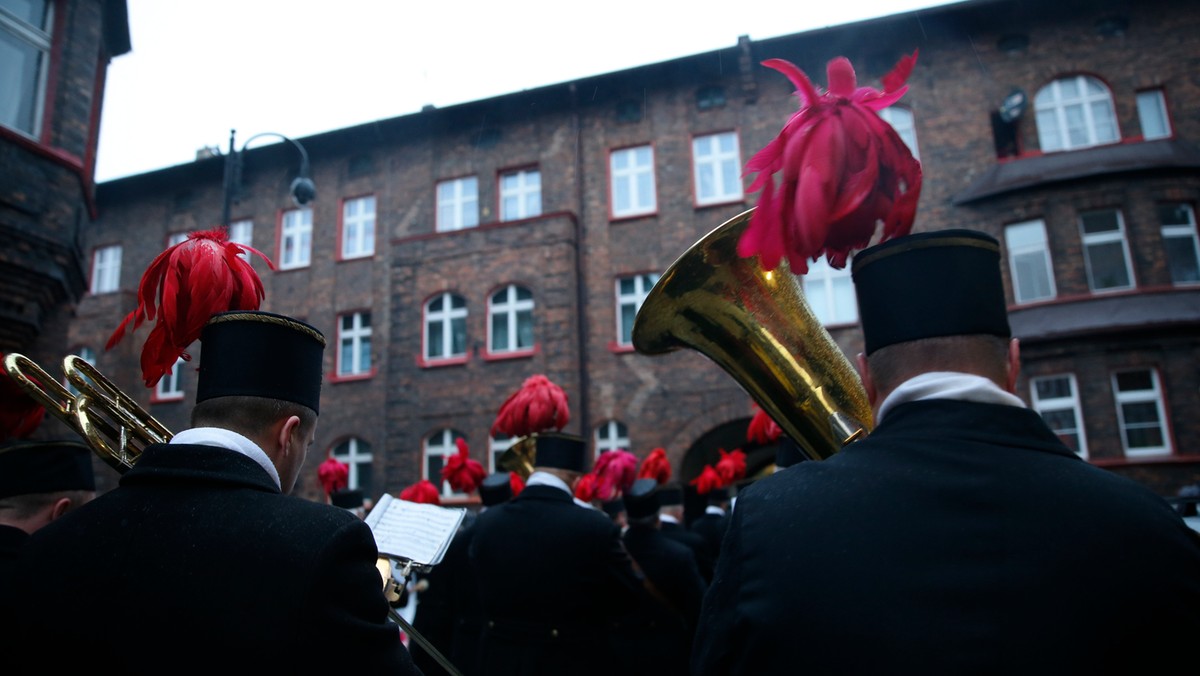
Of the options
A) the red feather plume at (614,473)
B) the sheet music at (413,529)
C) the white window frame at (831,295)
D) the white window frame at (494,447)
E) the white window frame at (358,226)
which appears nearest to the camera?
the sheet music at (413,529)

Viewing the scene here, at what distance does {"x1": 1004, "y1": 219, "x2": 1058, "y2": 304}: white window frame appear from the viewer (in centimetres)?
1619

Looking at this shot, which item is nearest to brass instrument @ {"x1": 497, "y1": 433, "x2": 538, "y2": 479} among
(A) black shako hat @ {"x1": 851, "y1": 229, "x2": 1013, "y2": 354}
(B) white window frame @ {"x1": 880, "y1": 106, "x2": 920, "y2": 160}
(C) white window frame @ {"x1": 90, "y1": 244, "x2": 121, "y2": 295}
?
(A) black shako hat @ {"x1": 851, "y1": 229, "x2": 1013, "y2": 354}

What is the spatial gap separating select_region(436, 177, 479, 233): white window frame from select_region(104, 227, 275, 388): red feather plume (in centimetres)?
1770

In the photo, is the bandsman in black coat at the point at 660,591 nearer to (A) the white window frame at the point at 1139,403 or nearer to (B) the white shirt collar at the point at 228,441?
(B) the white shirt collar at the point at 228,441

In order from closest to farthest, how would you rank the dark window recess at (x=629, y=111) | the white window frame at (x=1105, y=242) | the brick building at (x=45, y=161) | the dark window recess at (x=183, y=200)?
the brick building at (x=45, y=161) < the white window frame at (x=1105, y=242) < the dark window recess at (x=629, y=111) < the dark window recess at (x=183, y=200)

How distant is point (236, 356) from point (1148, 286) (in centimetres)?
1748

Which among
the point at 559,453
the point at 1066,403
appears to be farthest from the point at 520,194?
the point at 559,453

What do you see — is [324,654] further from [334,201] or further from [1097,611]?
[334,201]

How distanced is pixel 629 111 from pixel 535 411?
46.3 feet

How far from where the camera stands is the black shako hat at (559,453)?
511cm

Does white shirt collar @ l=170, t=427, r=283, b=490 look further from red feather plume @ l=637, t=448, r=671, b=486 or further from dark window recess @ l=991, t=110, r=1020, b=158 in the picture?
dark window recess @ l=991, t=110, r=1020, b=158

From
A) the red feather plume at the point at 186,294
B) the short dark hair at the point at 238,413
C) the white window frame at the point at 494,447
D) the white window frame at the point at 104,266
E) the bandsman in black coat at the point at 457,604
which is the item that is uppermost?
the white window frame at the point at 104,266

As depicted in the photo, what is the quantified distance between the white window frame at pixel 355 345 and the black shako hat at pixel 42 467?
1722 cm

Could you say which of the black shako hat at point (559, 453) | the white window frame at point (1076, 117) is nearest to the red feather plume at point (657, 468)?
the black shako hat at point (559, 453)
